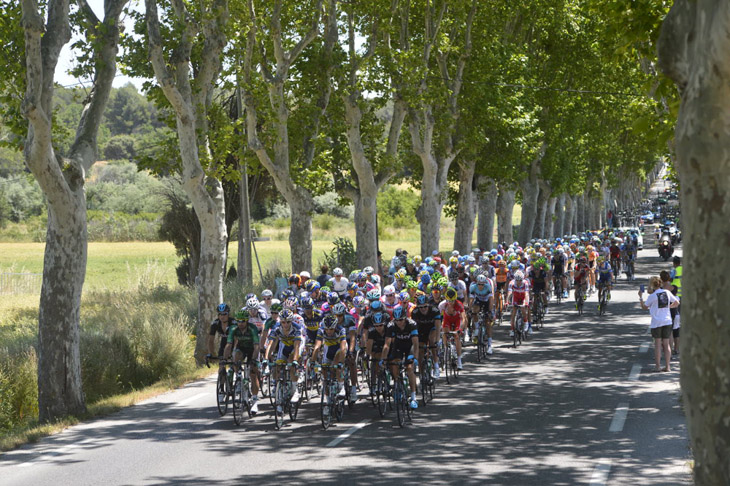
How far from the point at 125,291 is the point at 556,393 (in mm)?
17344

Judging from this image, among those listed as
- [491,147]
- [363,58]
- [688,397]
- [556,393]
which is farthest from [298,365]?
[491,147]

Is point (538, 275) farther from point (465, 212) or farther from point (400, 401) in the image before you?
point (465, 212)

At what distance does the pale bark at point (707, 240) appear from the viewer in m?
5.06

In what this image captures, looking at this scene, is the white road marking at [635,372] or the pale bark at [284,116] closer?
the white road marking at [635,372]

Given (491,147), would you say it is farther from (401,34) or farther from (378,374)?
(378,374)

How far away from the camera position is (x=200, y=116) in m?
20.0

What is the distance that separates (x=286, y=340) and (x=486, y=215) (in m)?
30.8

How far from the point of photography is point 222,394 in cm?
1417

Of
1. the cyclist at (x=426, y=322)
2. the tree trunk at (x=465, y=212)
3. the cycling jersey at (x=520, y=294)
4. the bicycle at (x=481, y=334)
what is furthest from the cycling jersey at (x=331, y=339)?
the tree trunk at (x=465, y=212)

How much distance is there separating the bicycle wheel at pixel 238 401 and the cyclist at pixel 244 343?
21cm

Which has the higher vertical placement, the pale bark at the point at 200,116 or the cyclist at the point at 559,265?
the pale bark at the point at 200,116

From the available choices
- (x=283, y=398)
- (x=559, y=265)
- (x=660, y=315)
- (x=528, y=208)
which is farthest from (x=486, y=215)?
(x=283, y=398)

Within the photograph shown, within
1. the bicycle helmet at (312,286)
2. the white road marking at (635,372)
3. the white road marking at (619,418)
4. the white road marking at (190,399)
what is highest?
the bicycle helmet at (312,286)

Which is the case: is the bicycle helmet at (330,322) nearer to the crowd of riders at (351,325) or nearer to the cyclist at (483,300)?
the crowd of riders at (351,325)
